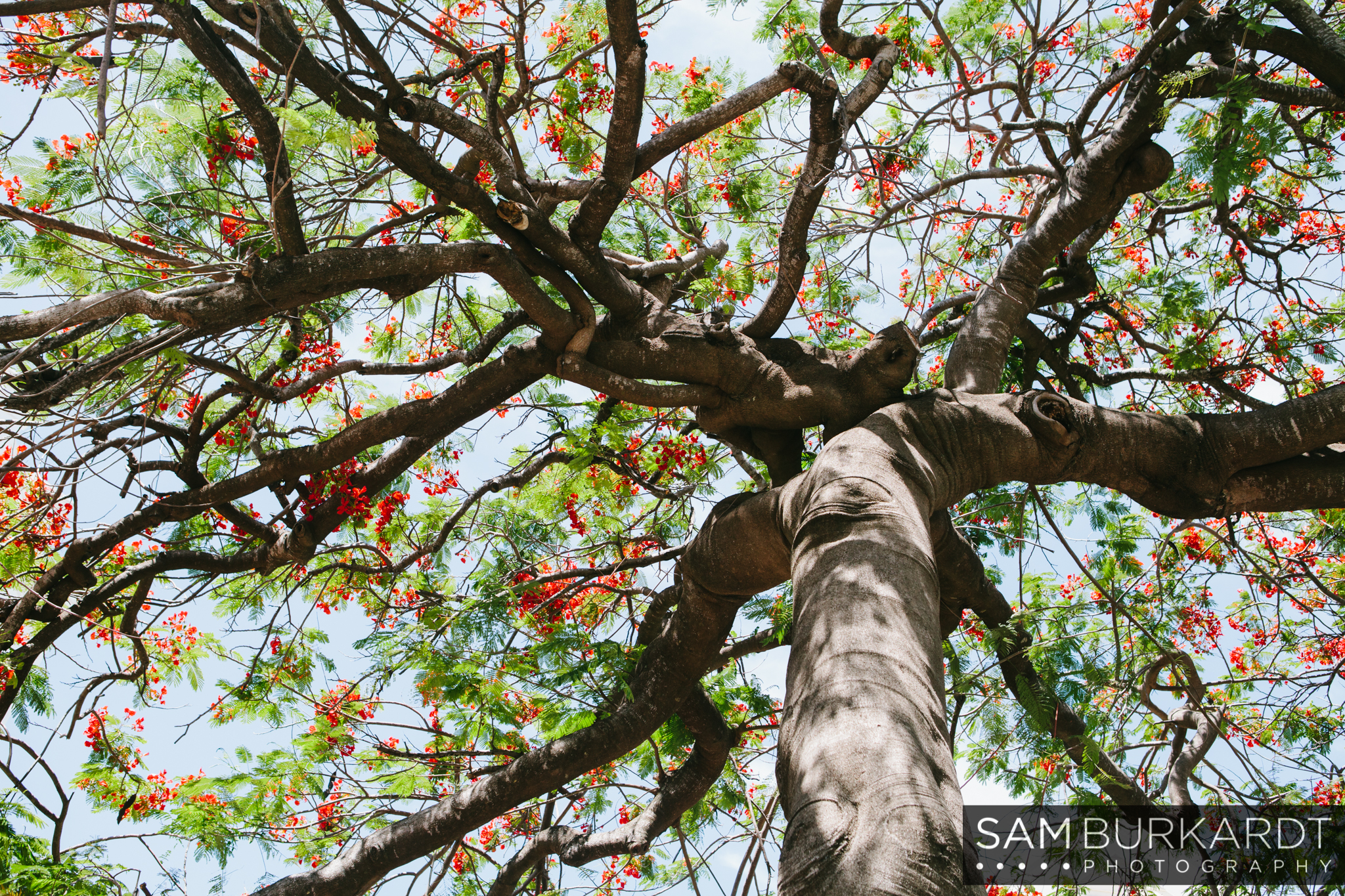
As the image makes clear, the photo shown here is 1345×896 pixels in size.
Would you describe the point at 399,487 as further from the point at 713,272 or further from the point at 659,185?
the point at 659,185

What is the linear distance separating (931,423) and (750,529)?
741mm

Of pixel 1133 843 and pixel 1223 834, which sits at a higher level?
pixel 1223 834

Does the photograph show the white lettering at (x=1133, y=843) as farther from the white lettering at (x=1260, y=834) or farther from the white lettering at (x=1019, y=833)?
the white lettering at (x=1260, y=834)

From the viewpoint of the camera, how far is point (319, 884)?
304cm

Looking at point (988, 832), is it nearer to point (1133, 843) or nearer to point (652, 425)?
point (1133, 843)

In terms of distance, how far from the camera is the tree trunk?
1.49 m

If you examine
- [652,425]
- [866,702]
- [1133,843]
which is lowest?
[866,702]

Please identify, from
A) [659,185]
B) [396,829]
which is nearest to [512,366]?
[396,829]

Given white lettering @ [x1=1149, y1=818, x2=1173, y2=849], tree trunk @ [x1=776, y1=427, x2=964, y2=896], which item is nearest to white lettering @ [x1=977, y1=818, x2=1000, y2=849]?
white lettering @ [x1=1149, y1=818, x2=1173, y2=849]

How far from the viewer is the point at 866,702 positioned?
1.79 meters

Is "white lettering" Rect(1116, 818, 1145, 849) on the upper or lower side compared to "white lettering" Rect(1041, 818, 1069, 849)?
upper

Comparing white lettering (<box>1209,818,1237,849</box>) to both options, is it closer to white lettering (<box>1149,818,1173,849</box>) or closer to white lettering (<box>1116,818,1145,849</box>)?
white lettering (<box>1149,818,1173,849</box>)

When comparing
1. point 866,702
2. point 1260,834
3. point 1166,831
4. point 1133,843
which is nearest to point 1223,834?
point 1260,834

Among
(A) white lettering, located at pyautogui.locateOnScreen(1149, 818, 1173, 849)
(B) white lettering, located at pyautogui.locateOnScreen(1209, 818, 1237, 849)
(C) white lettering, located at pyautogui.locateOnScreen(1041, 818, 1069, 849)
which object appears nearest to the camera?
(C) white lettering, located at pyautogui.locateOnScreen(1041, 818, 1069, 849)
